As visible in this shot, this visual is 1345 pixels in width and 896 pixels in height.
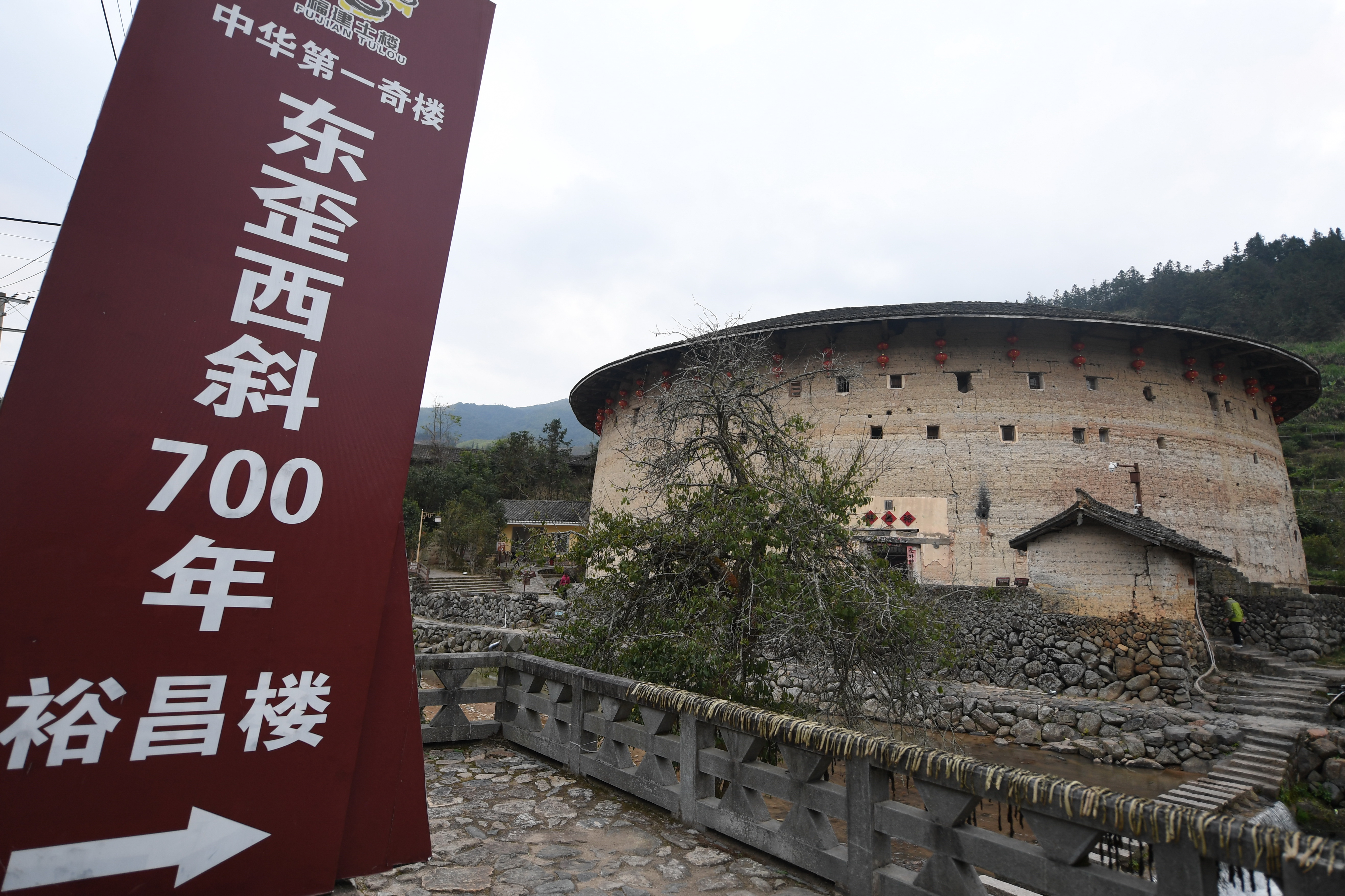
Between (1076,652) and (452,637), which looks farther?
(452,637)

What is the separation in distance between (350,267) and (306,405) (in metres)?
0.63

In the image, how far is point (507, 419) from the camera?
16862 centimetres

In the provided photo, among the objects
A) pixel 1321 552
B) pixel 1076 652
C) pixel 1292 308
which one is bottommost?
pixel 1076 652

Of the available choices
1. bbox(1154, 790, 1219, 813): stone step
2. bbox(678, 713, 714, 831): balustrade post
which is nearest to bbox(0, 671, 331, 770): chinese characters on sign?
bbox(678, 713, 714, 831): balustrade post

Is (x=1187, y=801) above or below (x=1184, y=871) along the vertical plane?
below

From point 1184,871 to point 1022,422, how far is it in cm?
1574

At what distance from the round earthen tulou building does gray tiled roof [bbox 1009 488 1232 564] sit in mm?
1745

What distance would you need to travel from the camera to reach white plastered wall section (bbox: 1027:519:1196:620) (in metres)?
11.3

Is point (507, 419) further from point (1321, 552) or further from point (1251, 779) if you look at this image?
point (1251, 779)

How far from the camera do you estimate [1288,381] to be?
1969 centimetres

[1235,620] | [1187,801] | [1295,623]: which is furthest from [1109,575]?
[1295,623]

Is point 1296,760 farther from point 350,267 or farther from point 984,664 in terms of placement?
point 350,267

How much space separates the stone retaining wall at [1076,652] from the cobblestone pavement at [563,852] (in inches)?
295

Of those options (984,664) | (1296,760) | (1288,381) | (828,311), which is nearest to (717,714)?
(1296,760)
